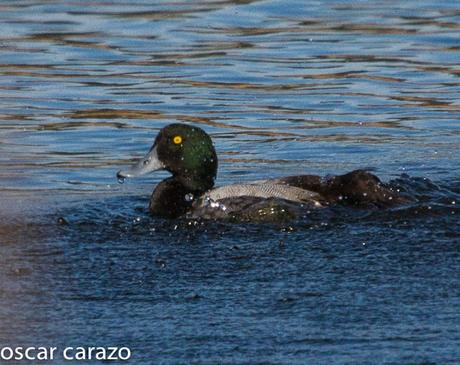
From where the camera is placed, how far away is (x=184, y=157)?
9.63m

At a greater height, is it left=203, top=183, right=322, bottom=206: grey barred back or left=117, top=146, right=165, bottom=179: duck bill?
left=117, top=146, right=165, bottom=179: duck bill

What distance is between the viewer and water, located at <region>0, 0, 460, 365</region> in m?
6.57

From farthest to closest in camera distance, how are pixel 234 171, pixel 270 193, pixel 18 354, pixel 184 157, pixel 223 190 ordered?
1. pixel 234 171
2. pixel 184 157
3. pixel 223 190
4. pixel 270 193
5. pixel 18 354

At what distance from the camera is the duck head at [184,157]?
31.6 feet

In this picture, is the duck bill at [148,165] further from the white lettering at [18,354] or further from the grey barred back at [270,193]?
the white lettering at [18,354]

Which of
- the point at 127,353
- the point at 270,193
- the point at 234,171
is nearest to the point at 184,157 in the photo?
the point at 270,193

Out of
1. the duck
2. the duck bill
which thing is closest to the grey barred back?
the duck

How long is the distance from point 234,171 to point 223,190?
175 cm

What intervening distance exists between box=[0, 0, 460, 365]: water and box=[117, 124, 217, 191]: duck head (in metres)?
0.38

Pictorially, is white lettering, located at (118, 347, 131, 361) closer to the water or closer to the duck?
the water

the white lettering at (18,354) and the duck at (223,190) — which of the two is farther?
the duck at (223,190)

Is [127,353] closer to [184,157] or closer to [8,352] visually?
[8,352]

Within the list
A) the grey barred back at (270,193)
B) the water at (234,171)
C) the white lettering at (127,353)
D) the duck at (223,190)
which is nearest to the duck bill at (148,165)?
the duck at (223,190)

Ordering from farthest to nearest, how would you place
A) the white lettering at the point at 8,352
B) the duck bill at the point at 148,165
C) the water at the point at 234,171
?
the duck bill at the point at 148,165 < the water at the point at 234,171 < the white lettering at the point at 8,352
